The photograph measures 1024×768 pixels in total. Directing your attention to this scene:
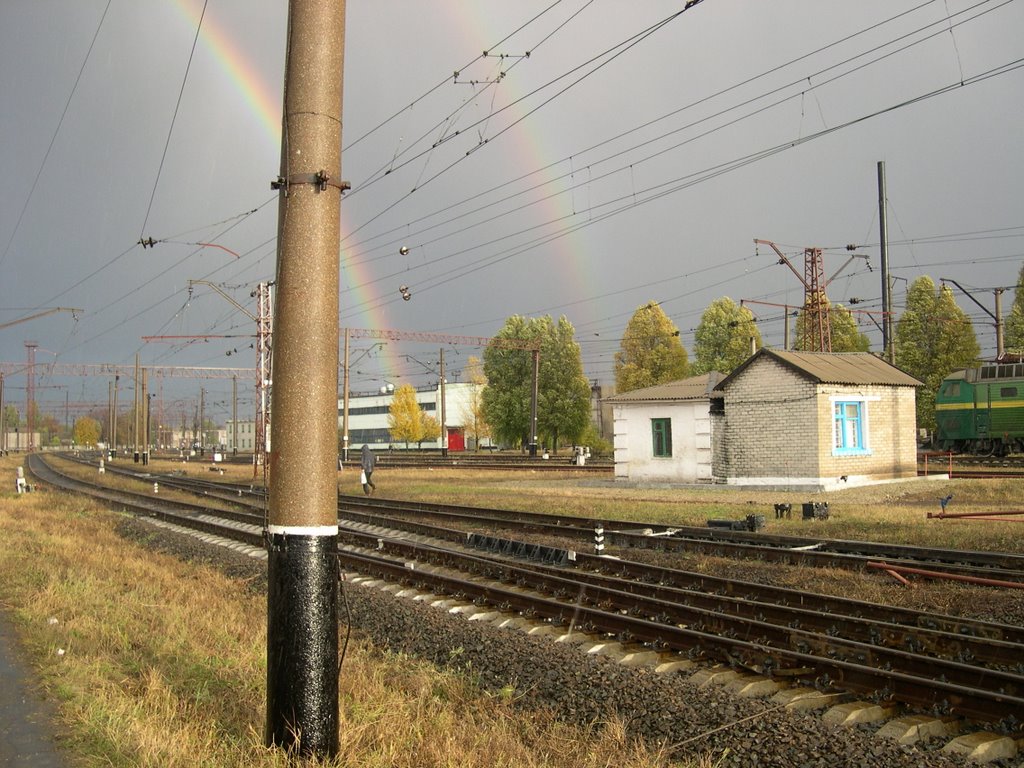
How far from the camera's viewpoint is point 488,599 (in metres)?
11.4

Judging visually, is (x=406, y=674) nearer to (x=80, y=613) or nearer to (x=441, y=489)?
(x=80, y=613)

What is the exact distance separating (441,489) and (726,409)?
11180mm

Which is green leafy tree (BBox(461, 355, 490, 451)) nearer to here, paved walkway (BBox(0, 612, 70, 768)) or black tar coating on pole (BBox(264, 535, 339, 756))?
paved walkway (BBox(0, 612, 70, 768))

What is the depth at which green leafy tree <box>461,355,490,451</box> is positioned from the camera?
92.4 meters

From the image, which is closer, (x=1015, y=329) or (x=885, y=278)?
(x=885, y=278)

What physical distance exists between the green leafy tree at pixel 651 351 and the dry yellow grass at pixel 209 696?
62.0 metres

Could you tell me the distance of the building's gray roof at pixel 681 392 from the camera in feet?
98.1

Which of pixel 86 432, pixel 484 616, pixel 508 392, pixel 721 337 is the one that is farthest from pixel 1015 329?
pixel 86 432

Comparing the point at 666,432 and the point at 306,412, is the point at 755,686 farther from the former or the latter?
the point at 666,432

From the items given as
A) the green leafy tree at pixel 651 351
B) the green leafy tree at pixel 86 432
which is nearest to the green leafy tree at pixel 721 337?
the green leafy tree at pixel 651 351

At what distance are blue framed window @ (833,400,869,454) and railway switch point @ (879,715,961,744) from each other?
21.5 m

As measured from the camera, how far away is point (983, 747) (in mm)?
5723

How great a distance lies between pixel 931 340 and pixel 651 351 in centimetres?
2123

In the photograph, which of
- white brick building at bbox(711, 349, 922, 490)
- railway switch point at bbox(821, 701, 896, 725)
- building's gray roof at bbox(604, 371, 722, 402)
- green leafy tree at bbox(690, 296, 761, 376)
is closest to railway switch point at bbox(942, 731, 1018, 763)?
railway switch point at bbox(821, 701, 896, 725)
